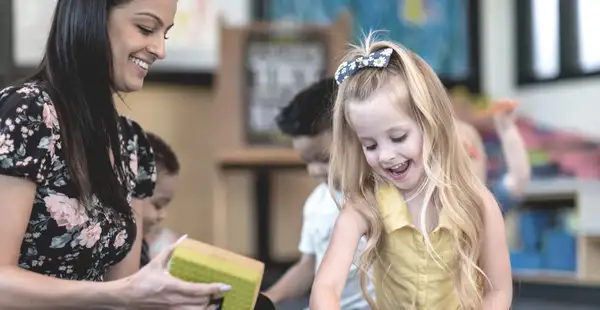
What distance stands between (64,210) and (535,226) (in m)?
2.75

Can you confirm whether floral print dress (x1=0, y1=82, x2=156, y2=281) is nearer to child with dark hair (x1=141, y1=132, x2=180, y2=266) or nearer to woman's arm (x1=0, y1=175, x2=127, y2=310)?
woman's arm (x1=0, y1=175, x2=127, y2=310)

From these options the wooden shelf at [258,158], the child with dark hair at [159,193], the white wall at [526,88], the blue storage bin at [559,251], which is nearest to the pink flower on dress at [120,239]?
the child with dark hair at [159,193]

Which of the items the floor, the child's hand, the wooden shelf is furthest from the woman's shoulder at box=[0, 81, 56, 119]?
the wooden shelf

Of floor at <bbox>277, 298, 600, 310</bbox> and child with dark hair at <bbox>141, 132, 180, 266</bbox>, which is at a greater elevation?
child with dark hair at <bbox>141, 132, 180, 266</bbox>

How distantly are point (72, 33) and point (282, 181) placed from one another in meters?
2.86

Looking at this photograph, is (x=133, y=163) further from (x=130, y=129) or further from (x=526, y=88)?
(x=526, y=88)

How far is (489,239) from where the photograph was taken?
50.5 inches

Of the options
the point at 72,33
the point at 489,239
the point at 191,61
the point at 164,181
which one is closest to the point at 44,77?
the point at 72,33

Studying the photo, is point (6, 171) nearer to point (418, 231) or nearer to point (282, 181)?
point (418, 231)

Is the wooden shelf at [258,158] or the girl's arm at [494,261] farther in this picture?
the wooden shelf at [258,158]

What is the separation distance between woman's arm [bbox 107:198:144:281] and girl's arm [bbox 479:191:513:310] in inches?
23.1

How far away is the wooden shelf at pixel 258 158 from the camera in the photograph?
11.4 feet

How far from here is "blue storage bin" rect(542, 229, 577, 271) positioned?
3291 mm

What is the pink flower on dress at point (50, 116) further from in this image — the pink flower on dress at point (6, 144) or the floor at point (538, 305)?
the floor at point (538, 305)
